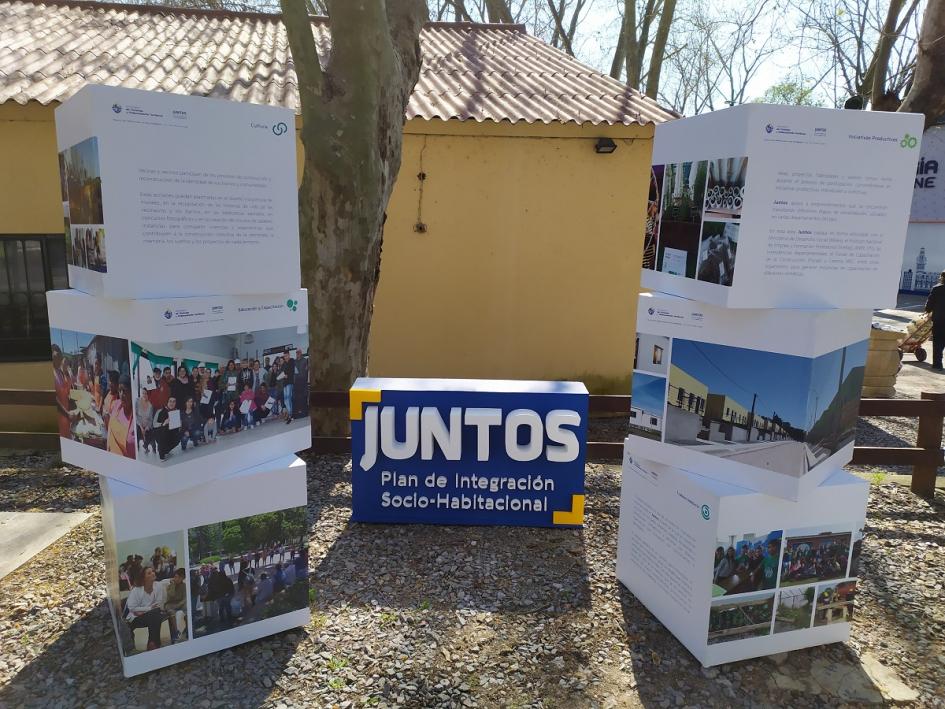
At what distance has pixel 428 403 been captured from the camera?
4.66 metres

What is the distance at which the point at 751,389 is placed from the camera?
3170 mm

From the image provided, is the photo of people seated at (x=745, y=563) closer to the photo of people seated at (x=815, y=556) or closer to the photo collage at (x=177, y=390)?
the photo of people seated at (x=815, y=556)

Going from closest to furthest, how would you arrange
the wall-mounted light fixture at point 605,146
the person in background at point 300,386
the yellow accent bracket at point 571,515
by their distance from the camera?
the person in background at point 300,386
the yellow accent bracket at point 571,515
the wall-mounted light fixture at point 605,146

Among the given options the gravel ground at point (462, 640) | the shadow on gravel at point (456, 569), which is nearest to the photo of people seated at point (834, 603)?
the gravel ground at point (462, 640)

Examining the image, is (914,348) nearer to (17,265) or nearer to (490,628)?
(490,628)

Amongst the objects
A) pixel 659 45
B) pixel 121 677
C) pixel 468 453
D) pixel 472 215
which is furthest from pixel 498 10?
pixel 121 677

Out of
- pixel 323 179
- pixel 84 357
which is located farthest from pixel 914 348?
pixel 84 357

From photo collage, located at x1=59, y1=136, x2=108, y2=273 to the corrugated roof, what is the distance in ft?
15.4

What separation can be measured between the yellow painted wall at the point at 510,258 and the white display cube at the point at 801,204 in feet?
15.8

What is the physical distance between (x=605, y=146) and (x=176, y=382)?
20.1 feet

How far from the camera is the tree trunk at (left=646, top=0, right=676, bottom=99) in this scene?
1653cm

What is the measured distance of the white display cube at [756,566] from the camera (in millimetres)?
3242

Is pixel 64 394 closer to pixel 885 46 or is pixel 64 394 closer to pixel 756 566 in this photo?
pixel 756 566

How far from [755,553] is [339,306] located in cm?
402
